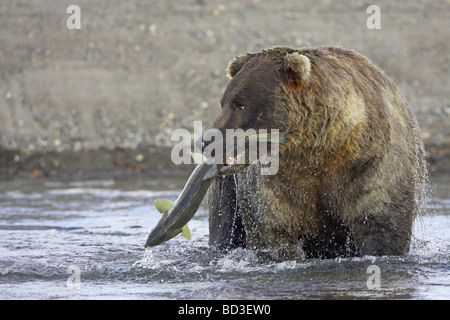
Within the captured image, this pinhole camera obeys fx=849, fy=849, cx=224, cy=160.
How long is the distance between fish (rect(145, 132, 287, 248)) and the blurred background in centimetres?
635

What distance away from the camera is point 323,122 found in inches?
208

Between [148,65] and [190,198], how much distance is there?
9.23 m

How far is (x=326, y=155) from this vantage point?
5.41 m

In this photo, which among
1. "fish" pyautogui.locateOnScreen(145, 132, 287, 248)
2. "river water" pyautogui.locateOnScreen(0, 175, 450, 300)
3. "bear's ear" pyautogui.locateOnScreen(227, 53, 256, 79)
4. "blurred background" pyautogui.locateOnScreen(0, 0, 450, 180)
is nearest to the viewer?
"river water" pyautogui.locateOnScreen(0, 175, 450, 300)

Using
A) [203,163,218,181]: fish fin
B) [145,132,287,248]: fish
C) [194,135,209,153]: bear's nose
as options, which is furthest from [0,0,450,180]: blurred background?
[194,135,209,153]: bear's nose

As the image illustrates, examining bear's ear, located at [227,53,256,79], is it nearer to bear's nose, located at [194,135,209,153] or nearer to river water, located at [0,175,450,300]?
bear's nose, located at [194,135,209,153]

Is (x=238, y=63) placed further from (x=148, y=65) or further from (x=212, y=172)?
(x=148, y=65)

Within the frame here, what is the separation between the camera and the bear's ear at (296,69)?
519cm

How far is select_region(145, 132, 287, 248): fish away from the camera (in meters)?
5.31

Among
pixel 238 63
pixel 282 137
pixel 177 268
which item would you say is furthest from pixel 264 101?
pixel 177 268

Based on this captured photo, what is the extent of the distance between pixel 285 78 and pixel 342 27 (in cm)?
1061

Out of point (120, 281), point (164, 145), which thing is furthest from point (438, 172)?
point (120, 281)

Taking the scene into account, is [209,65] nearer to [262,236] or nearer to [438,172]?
[438,172]

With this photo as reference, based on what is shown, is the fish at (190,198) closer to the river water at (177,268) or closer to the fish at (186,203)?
the fish at (186,203)
